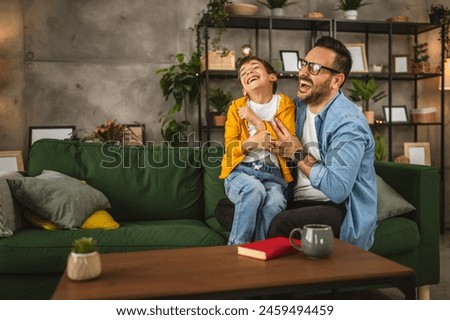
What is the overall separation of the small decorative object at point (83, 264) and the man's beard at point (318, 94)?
1303 millimetres

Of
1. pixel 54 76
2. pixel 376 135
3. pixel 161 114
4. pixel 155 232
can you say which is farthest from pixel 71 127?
pixel 376 135

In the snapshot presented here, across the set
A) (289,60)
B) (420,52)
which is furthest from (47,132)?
(420,52)

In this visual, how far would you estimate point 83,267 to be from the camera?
4.84ft

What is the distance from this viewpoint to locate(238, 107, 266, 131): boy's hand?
2381mm

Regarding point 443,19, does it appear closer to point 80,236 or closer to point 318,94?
point 318,94

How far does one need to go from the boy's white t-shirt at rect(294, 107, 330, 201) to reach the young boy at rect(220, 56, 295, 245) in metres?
0.06

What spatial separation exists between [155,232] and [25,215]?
0.71 m

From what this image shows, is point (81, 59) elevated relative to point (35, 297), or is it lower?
elevated

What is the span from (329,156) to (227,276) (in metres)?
0.93

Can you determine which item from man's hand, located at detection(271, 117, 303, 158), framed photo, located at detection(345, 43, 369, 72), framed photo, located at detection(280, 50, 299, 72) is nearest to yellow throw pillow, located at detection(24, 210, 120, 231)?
man's hand, located at detection(271, 117, 303, 158)

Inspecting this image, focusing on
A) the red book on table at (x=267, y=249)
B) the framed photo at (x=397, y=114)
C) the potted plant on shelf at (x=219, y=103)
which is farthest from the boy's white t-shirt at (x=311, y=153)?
the framed photo at (x=397, y=114)

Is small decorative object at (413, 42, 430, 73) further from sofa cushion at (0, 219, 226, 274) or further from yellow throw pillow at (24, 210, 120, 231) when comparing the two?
yellow throw pillow at (24, 210, 120, 231)
